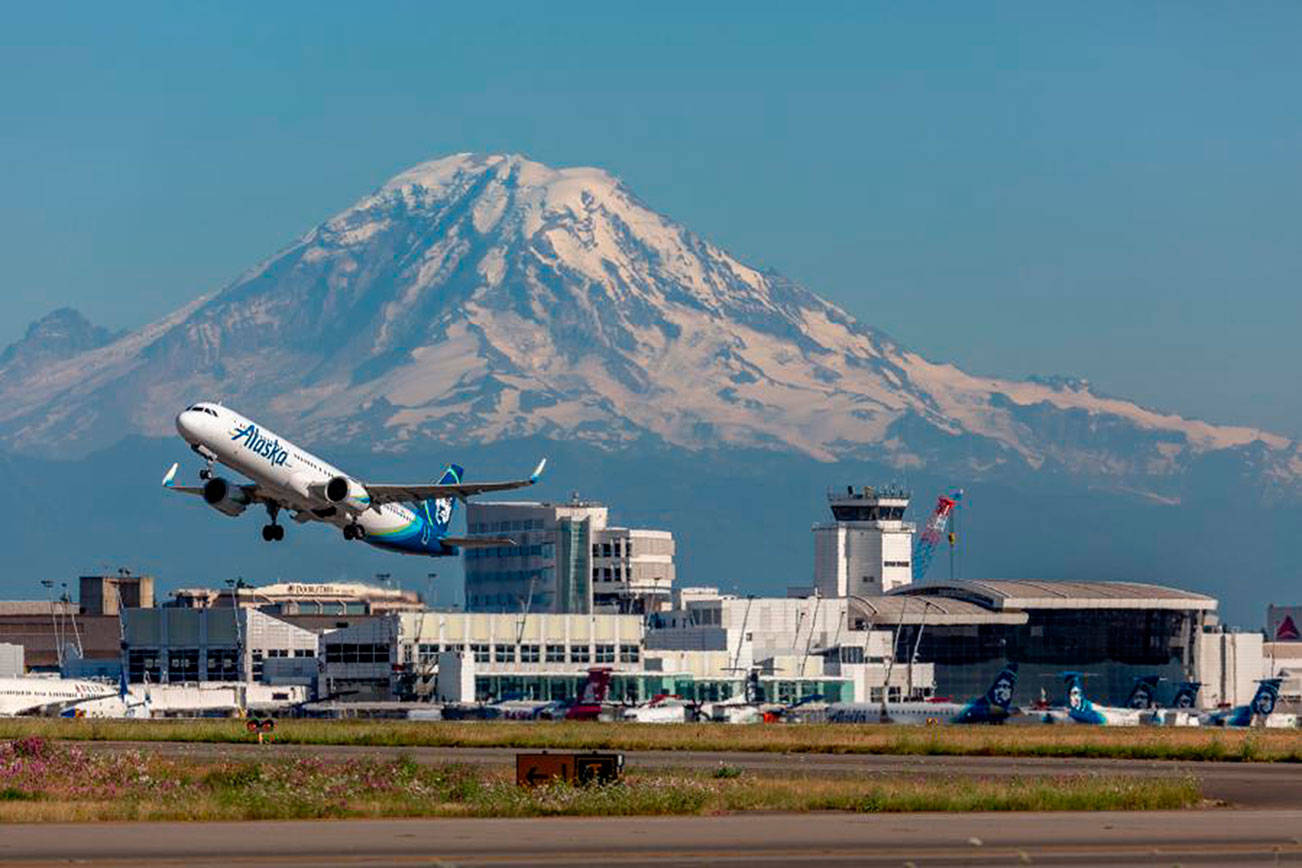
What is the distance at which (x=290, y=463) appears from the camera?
112 meters

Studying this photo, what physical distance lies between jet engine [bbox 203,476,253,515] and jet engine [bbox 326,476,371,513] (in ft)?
12.9

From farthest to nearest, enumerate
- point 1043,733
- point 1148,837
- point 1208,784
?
point 1043,733, point 1208,784, point 1148,837

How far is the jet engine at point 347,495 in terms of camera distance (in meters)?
113

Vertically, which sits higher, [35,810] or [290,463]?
[290,463]

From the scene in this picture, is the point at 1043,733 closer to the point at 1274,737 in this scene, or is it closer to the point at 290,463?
the point at 1274,737

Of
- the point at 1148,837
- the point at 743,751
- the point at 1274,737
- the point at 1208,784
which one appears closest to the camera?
the point at 1148,837

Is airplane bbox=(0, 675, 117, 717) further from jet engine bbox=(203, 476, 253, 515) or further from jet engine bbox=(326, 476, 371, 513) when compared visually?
jet engine bbox=(203, 476, 253, 515)

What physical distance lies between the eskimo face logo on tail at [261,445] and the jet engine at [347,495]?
3047 millimetres

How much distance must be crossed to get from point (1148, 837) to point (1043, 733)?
74.1 metres

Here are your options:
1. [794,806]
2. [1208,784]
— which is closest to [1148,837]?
[794,806]

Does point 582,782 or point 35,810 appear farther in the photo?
point 582,782

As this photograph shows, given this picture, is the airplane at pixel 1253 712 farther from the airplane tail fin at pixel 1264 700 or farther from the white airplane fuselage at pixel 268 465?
the white airplane fuselage at pixel 268 465

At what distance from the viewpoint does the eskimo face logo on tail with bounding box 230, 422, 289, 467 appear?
10844 centimetres

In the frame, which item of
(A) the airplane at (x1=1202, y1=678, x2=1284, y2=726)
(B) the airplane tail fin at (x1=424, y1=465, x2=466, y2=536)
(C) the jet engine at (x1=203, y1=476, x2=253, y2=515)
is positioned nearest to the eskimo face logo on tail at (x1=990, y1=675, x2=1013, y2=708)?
(A) the airplane at (x1=1202, y1=678, x2=1284, y2=726)
